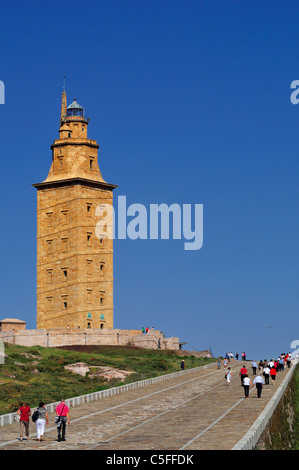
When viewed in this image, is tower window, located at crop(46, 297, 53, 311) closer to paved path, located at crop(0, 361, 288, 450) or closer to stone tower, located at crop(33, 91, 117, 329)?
stone tower, located at crop(33, 91, 117, 329)

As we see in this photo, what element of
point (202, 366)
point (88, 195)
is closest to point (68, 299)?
point (88, 195)

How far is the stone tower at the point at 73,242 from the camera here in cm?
8112

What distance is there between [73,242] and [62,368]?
24132 millimetres

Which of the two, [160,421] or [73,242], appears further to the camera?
[73,242]

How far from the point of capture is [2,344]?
6919 cm

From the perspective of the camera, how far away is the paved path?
1063 inches

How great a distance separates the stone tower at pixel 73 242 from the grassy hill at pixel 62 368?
7982 mm

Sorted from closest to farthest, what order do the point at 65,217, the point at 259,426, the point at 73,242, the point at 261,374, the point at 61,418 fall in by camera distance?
the point at 61,418, the point at 259,426, the point at 261,374, the point at 73,242, the point at 65,217

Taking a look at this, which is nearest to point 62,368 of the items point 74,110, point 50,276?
point 50,276

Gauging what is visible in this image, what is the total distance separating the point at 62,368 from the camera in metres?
58.9

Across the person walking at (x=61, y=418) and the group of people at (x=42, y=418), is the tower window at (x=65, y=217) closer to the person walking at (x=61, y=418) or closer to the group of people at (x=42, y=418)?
the group of people at (x=42, y=418)

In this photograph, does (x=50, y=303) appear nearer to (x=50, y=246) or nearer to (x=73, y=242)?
(x=50, y=246)

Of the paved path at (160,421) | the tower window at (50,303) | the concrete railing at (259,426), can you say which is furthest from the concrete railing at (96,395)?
the tower window at (50,303)
